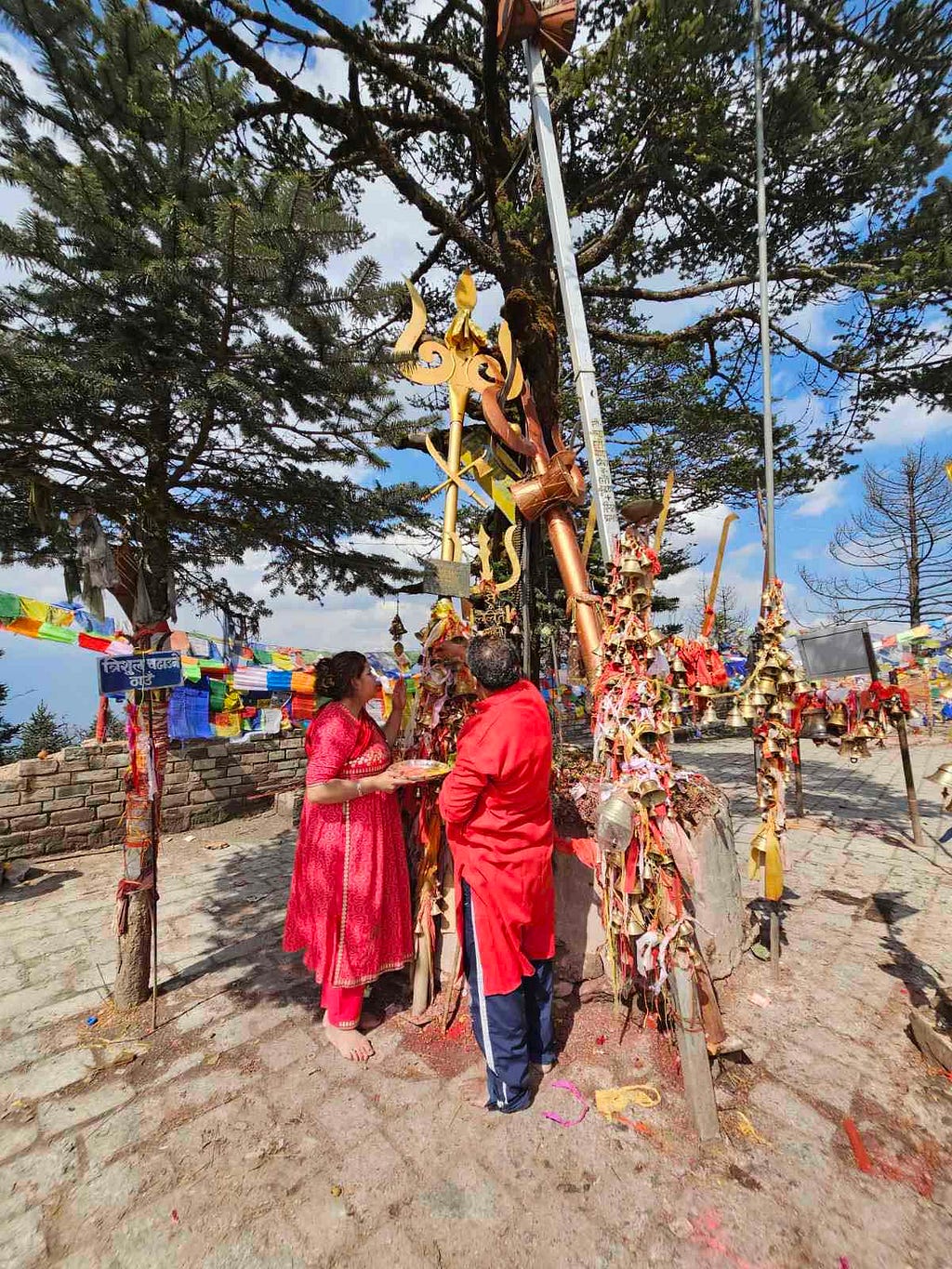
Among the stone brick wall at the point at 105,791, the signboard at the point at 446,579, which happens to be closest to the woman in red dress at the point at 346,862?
the signboard at the point at 446,579

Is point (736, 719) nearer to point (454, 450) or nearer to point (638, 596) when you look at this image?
point (638, 596)

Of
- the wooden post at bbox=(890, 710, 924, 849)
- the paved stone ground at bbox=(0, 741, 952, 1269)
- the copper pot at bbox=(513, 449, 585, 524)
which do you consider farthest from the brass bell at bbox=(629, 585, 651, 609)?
the wooden post at bbox=(890, 710, 924, 849)

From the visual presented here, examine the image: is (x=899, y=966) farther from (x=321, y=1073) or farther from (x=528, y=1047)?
(x=321, y=1073)

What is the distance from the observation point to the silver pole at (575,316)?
3.57 metres

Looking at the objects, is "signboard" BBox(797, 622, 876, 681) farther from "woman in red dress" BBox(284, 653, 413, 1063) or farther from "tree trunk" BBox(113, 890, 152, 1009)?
"tree trunk" BBox(113, 890, 152, 1009)

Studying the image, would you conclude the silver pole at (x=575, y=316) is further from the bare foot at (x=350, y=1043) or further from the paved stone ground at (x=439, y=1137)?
the bare foot at (x=350, y=1043)

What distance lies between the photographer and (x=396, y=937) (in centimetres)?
279

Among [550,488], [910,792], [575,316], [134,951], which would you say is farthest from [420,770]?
[910,792]

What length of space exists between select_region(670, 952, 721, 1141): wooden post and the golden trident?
2.53 meters

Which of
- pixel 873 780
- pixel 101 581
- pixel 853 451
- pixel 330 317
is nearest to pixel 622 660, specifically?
pixel 330 317

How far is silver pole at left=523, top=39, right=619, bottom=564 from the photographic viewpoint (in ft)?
11.7

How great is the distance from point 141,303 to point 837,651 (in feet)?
17.5

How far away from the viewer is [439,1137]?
2.05 metres

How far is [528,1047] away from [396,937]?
31.7 inches
